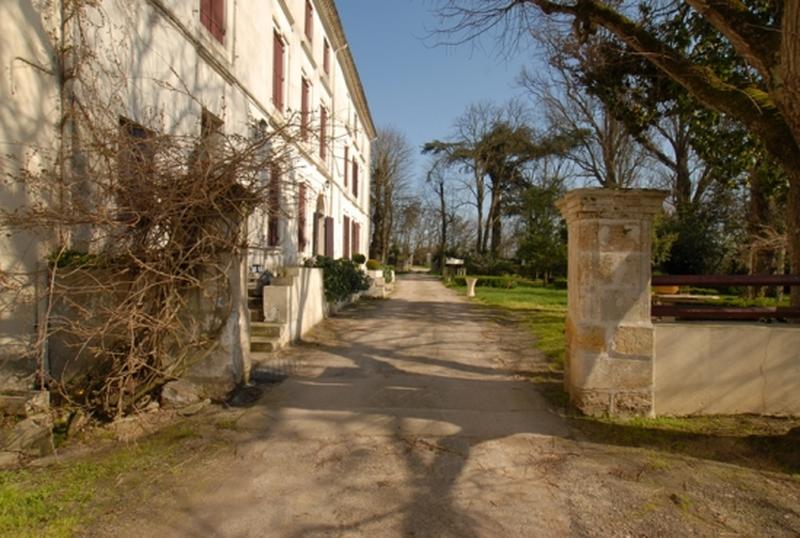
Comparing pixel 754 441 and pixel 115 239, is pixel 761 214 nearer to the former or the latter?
pixel 754 441

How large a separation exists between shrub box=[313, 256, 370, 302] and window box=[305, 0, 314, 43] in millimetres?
6784

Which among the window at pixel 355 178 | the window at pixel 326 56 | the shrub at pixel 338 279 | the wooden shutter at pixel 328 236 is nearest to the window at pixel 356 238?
the window at pixel 355 178

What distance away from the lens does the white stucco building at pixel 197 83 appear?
477cm

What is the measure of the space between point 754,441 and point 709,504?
135 centimetres

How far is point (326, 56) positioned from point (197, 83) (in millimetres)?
10377

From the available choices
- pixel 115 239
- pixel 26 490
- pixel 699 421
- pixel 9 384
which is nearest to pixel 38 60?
pixel 115 239

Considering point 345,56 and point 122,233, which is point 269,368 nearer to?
point 122,233

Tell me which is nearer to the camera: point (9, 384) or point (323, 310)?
point (9, 384)

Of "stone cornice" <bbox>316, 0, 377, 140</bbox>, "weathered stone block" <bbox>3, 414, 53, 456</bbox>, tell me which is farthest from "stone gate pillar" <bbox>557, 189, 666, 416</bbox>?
"stone cornice" <bbox>316, 0, 377, 140</bbox>

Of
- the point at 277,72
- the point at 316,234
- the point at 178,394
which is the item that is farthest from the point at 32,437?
the point at 316,234

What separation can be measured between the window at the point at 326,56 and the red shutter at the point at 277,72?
4.68m

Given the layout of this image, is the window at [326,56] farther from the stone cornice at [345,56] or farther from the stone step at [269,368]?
the stone step at [269,368]

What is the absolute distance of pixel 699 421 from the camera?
14.8 feet

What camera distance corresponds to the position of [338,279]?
1238 cm
